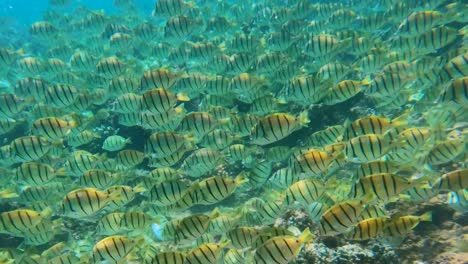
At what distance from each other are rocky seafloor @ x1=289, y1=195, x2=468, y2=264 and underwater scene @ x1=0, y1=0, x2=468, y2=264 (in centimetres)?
2

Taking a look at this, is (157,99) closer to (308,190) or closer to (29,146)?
(29,146)

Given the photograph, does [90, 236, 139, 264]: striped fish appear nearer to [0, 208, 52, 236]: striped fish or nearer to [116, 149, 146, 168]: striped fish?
[0, 208, 52, 236]: striped fish

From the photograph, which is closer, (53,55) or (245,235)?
(245,235)

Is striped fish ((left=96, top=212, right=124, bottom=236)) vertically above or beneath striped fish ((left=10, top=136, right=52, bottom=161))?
beneath

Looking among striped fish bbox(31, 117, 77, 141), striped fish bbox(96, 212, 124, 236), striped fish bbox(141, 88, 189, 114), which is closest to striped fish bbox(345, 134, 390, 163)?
striped fish bbox(141, 88, 189, 114)

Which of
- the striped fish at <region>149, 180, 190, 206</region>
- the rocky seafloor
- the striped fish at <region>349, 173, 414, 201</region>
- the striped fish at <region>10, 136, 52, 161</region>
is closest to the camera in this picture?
the striped fish at <region>349, 173, 414, 201</region>

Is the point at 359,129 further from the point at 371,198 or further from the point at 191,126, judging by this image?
the point at 191,126

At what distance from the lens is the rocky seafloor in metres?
4.91

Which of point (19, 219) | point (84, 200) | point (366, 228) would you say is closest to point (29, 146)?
point (19, 219)

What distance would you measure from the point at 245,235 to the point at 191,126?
9.46 ft

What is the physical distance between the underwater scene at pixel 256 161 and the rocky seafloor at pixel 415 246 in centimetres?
2

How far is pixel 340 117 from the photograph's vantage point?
9.95m

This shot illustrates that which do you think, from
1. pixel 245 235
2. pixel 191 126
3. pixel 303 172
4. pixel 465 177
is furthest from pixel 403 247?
pixel 191 126

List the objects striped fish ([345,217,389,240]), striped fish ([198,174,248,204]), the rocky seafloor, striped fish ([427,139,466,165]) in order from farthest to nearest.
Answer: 1. striped fish ([427,139,466,165])
2. striped fish ([198,174,248,204])
3. the rocky seafloor
4. striped fish ([345,217,389,240])
